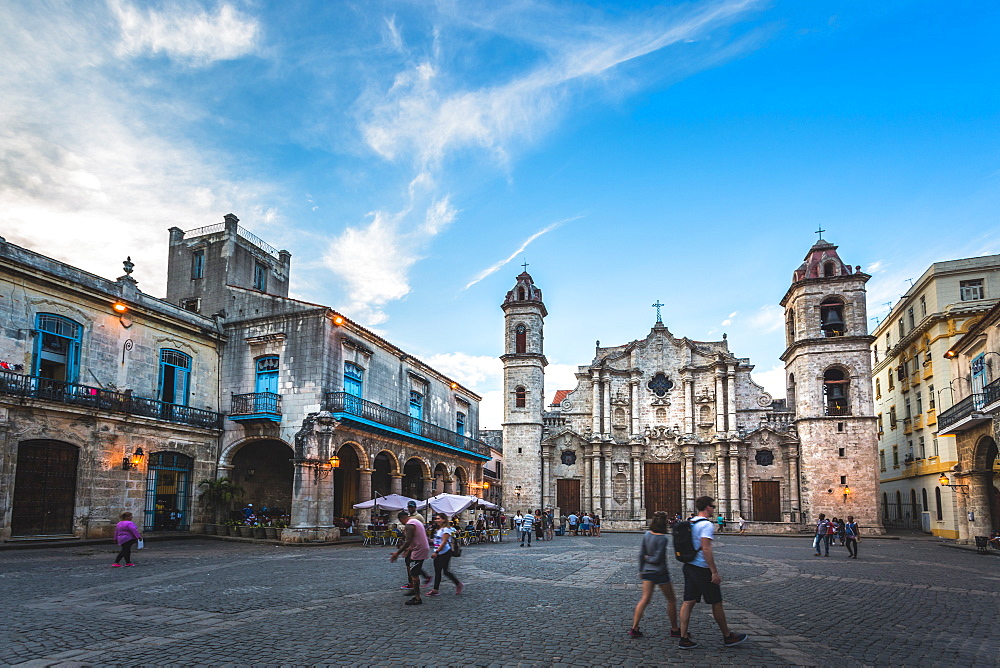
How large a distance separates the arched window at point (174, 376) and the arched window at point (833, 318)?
33937 millimetres

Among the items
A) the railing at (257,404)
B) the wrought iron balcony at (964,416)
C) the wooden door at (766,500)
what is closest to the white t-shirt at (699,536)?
the railing at (257,404)

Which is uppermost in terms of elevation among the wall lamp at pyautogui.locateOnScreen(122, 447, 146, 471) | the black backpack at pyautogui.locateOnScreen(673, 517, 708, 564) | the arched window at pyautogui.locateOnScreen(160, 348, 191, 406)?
the arched window at pyautogui.locateOnScreen(160, 348, 191, 406)

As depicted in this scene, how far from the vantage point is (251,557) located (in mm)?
18281

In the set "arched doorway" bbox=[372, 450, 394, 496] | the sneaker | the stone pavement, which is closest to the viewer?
the stone pavement

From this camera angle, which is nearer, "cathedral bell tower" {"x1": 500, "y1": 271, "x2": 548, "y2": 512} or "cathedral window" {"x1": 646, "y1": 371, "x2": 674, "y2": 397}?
"cathedral bell tower" {"x1": 500, "y1": 271, "x2": 548, "y2": 512}

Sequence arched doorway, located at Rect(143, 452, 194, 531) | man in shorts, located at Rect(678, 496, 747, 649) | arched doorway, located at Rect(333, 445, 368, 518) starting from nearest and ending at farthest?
man in shorts, located at Rect(678, 496, 747, 649) < arched doorway, located at Rect(143, 452, 194, 531) < arched doorway, located at Rect(333, 445, 368, 518)

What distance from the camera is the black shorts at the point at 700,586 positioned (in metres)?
7.62

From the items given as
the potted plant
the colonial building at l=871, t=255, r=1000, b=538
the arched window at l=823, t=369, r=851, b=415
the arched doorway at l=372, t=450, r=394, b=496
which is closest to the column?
the arched window at l=823, t=369, r=851, b=415

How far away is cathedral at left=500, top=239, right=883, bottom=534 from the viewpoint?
1513 inches

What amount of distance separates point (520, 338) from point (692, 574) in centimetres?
3737

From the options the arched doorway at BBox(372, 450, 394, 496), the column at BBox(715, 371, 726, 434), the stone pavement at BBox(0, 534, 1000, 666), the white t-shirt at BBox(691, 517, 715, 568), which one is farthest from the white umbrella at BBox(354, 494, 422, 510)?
the column at BBox(715, 371, 726, 434)

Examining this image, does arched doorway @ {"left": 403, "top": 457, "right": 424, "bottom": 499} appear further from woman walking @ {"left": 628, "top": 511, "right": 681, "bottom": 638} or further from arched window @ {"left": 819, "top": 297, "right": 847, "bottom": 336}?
woman walking @ {"left": 628, "top": 511, "right": 681, "bottom": 638}

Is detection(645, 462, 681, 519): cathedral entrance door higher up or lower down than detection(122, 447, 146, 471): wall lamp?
lower down

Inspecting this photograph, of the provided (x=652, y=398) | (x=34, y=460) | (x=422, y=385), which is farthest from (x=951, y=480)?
(x=34, y=460)
